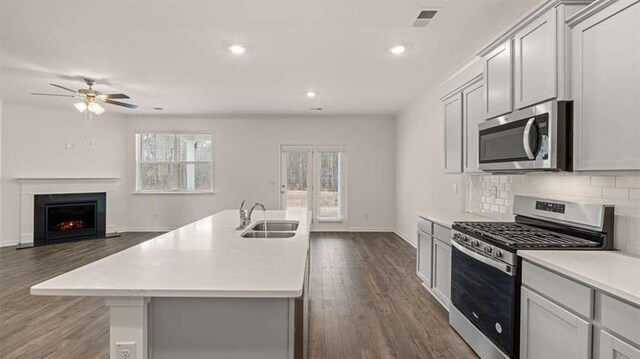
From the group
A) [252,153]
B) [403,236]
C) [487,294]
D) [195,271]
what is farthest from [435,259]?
[252,153]

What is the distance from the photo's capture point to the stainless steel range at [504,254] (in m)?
1.92

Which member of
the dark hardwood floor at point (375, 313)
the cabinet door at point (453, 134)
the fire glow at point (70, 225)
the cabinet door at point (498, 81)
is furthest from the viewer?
the fire glow at point (70, 225)

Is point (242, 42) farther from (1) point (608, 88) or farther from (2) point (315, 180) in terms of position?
(2) point (315, 180)

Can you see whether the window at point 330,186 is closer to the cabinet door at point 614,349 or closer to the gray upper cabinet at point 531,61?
the gray upper cabinet at point 531,61

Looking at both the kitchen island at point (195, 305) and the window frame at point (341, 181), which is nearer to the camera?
the kitchen island at point (195, 305)

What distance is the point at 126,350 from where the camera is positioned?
133cm

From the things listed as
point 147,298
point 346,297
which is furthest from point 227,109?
point 147,298

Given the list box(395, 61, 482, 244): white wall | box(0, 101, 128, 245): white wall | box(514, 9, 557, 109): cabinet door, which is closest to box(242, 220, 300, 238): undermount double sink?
box(514, 9, 557, 109): cabinet door

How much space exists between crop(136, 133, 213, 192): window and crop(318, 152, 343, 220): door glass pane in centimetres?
245

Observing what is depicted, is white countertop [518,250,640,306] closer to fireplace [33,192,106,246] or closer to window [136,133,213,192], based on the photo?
window [136,133,213,192]

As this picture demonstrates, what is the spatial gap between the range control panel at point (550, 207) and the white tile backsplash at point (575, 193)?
0.27 feet

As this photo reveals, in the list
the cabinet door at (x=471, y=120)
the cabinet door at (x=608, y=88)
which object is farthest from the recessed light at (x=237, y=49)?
the cabinet door at (x=608, y=88)

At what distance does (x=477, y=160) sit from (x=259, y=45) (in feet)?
7.67

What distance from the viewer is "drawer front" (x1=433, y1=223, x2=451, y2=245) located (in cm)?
291
